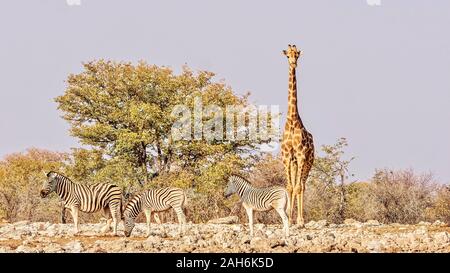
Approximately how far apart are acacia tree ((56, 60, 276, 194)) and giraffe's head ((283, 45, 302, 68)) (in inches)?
433

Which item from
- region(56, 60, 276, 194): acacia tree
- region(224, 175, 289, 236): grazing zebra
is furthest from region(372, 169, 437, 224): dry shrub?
region(224, 175, 289, 236): grazing zebra

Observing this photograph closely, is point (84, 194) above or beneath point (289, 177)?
beneath

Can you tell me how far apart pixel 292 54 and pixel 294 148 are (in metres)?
2.21

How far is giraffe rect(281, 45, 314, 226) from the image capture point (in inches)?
742

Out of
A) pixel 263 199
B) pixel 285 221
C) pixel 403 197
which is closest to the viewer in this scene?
pixel 285 221

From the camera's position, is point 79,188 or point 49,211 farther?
point 49,211

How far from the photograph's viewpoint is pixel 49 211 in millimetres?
31969

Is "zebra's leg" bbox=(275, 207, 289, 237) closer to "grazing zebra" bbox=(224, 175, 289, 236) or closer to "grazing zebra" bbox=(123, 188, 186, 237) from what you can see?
"grazing zebra" bbox=(224, 175, 289, 236)

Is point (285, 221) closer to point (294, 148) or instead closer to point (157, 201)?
point (157, 201)

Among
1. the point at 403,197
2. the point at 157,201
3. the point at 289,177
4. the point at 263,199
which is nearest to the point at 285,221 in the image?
the point at 263,199

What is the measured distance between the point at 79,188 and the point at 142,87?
1412cm

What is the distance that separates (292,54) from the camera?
751 inches
